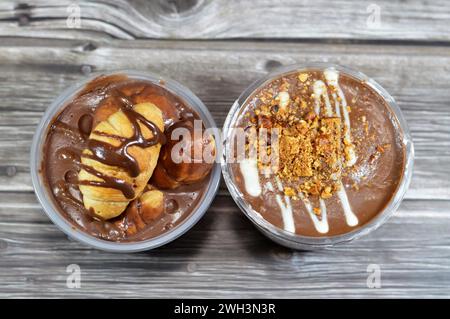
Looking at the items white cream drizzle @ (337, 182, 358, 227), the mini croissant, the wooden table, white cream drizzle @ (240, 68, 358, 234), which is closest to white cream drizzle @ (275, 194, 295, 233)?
white cream drizzle @ (240, 68, 358, 234)

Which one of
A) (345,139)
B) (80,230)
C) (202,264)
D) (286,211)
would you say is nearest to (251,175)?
(286,211)

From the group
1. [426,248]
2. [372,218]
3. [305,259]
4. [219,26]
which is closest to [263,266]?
[305,259]

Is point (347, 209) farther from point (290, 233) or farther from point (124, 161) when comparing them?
point (124, 161)

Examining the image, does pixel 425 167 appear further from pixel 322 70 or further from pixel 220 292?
pixel 220 292

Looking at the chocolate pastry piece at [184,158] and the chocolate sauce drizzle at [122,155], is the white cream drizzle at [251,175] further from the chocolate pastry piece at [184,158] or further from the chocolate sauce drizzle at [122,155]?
the chocolate sauce drizzle at [122,155]

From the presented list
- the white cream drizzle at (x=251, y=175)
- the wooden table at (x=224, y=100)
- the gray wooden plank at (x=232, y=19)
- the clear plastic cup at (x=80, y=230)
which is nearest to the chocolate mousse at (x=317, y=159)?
the white cream drizzle at (x=251, y=175)

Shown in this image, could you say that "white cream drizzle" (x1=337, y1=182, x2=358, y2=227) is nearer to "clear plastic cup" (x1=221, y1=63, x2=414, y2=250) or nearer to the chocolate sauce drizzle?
"clear plastic cup" (x1=221, y1=63, x2=414, y2=250)
